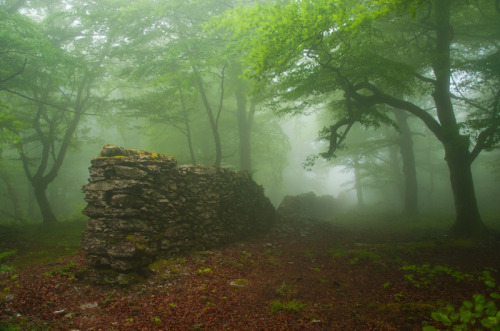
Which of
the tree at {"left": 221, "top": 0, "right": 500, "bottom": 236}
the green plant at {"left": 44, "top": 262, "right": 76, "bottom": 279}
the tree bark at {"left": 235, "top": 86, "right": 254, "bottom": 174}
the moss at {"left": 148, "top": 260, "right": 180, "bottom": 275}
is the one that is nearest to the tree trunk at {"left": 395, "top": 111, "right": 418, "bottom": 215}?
the tree at {"left": 221, "top": 0, "right": 500, "bottom": 236}

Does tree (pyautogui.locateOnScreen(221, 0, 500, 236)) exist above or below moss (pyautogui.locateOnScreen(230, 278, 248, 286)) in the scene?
above

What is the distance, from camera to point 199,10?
43.2ft

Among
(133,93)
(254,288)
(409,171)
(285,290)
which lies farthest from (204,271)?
(133,93)

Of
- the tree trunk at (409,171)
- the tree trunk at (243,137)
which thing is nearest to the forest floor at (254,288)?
the tree trunk at (409,171)

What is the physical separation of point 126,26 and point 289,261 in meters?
12.4

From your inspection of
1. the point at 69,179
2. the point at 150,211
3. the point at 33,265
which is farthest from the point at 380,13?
the point at 69,179

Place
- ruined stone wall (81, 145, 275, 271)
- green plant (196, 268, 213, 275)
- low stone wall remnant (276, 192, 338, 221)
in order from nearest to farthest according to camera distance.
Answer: ruined stone wall (81, 145, 275, 271) → green plant (196, 268, 213, 275) → low stone wall remnant (276, 192, 338, 221)

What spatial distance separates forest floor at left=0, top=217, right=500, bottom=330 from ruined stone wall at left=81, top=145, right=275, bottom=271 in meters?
0.50

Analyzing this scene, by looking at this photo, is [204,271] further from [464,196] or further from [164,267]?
[464,196]

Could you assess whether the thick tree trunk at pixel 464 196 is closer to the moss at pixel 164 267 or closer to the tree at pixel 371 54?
the tree at pixel 371 54

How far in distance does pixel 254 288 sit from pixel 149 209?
3.36 m

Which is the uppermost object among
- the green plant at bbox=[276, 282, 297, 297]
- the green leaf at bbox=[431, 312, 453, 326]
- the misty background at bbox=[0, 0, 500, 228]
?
the misty background at bbox=[0, 0, 500, 228]

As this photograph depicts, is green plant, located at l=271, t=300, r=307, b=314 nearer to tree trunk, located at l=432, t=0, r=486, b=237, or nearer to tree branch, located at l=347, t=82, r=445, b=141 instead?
tree branch, located at l=347, t=82, r=445, b=141

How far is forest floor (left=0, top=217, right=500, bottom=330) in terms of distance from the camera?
3.96 metres
